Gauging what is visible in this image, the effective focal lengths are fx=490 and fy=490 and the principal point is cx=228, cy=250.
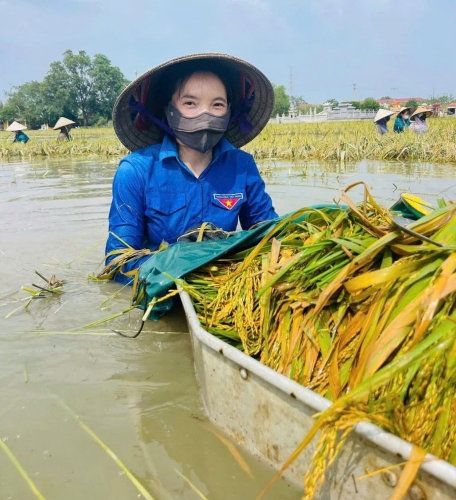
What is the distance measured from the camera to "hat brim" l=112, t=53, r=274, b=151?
8.45 ft

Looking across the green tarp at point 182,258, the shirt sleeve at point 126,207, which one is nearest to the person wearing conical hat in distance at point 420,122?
the shirt sleeve at point 126,207

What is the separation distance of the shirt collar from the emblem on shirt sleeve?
22 centimetres

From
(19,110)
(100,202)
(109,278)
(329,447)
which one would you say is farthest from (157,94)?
(19,110)

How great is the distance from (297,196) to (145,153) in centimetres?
341

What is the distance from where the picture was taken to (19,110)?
6862 centimetres

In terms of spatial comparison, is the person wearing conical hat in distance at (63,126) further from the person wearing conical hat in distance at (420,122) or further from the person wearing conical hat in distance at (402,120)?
the person wearing conical hat in distance at (420,122)

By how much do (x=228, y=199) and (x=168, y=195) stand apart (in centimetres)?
36

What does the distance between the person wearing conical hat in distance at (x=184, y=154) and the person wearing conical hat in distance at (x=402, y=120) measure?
11.3 metres

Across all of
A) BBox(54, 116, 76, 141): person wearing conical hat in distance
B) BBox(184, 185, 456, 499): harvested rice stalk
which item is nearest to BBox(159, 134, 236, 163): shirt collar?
BBox(184, 185, 456, 499): harvested rice stalk

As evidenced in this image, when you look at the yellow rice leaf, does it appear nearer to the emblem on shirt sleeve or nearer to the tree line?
the emblem on shirt sleeve

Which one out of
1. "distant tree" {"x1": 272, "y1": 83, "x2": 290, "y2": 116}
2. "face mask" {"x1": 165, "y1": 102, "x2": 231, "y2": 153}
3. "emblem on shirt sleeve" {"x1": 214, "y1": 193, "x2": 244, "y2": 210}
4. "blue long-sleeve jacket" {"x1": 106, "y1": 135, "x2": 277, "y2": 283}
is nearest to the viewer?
"face mask" {"x1": 165, "y1": 102, "x2": 231, "y2": 153}

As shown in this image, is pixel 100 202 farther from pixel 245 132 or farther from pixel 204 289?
pixel 204 289

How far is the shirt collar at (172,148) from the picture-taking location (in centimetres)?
270

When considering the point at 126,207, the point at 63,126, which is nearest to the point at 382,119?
the point at 63,126
